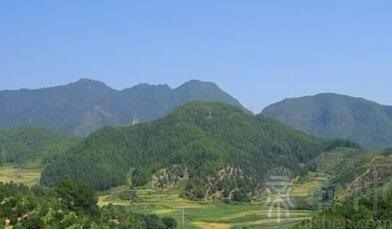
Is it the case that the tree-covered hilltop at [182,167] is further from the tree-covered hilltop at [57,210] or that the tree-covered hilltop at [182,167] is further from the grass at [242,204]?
the tree-covered hilltop at [57,210]

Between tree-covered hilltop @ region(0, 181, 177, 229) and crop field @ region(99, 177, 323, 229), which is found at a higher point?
tree-covered hilltop @ region(0, 181, 177, 229)

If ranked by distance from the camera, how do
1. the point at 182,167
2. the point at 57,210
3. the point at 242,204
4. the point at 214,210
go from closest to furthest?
the point at 57,210, the point at 214,210, the point at 242,204, the point at 182,167

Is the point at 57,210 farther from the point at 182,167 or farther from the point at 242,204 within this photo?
the point at 182,167

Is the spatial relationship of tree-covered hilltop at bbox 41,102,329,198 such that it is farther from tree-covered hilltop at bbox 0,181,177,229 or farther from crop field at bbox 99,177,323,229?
tree-covered hilltop at bbox 0,181,177,229

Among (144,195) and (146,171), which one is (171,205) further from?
(146,171)

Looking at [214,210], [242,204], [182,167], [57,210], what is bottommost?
[214,210]

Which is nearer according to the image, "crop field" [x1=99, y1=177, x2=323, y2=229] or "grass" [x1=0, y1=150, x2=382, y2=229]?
"crop field" [x1=99, y1=177, x2=323, y2=229]

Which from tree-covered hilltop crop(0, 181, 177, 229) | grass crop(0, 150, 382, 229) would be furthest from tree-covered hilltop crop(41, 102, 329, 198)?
tree-covered hilltop crop(0, 181, 177, 229)

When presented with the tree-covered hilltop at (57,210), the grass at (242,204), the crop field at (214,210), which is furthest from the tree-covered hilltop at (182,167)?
the tree-covered hilltop at (57,210)

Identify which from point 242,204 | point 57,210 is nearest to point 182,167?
point 242,204
